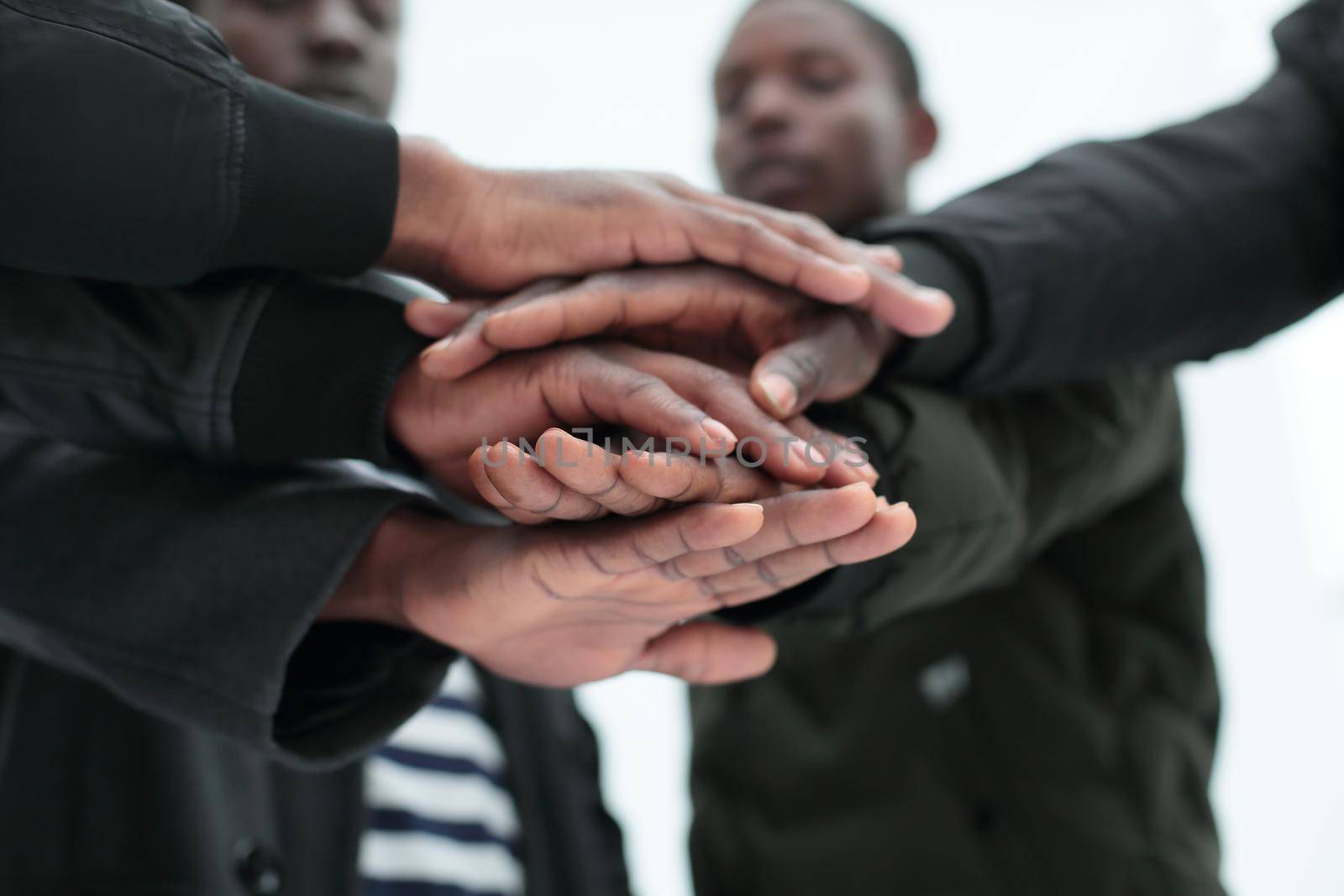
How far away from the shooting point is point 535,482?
392mm

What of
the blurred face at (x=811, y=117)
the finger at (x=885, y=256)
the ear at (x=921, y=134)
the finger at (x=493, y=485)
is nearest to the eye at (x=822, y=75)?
the blurred face at (x=811, y=117)

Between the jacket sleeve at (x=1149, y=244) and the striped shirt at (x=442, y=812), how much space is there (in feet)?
1.46

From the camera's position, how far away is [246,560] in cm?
55

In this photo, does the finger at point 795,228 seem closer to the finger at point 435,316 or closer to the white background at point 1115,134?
the finger at point 435,316

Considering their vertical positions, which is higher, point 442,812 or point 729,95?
point 729,95

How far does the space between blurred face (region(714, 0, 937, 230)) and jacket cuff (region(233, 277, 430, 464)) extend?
513 mm

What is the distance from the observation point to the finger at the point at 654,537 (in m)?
0.40

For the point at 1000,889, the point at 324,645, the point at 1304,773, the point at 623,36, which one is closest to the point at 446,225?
the point at 324,645

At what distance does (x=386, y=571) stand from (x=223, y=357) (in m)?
0.13

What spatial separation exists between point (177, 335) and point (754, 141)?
0.58m

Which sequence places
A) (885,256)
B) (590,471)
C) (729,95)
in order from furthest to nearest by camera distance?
(729,95) < (885,256) < (590,471)

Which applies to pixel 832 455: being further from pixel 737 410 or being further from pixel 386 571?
pixel 386 571

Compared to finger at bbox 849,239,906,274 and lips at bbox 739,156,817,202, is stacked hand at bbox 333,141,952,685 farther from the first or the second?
lips at bbox 739,156,817,202

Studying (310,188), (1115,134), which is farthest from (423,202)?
(1115,134)
